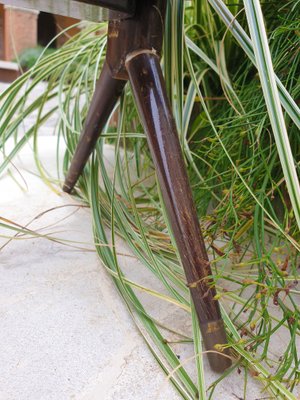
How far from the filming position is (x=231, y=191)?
53 centimetres

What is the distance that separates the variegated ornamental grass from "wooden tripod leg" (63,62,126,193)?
1.0 inches

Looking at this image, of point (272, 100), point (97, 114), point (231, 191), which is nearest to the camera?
point (272, 100)

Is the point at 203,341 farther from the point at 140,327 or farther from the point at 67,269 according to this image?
the point at 67,269

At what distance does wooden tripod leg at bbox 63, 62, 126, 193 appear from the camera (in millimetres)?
660

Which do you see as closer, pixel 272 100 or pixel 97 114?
pixel 272 100

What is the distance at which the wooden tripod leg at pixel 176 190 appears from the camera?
45 centimetres

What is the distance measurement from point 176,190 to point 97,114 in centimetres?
30

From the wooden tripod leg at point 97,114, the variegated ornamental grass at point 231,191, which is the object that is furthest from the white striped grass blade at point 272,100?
the wooden tripod leg at point 97,114

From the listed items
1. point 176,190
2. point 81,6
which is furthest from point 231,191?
point 81,6

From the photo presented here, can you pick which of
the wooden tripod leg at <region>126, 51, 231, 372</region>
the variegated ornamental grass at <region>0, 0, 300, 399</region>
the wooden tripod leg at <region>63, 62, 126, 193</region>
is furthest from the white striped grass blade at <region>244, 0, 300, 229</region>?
the wooden tripod leg at <region>63, 62, 126, 193</region>

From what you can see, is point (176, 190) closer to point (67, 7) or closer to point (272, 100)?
point (272, 100)

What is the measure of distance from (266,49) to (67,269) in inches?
16.4

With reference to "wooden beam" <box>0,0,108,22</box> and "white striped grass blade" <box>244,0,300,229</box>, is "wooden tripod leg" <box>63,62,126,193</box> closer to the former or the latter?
"wooden beam" <box>0,0,108,22</box>

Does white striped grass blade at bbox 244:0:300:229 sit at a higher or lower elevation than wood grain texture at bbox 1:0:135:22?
lower
